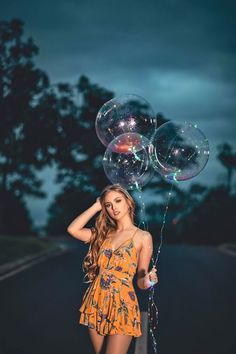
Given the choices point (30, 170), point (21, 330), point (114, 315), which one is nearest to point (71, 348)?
point (21, 330)

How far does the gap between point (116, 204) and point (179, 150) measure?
4.87ft

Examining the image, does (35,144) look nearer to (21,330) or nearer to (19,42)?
(19,42)

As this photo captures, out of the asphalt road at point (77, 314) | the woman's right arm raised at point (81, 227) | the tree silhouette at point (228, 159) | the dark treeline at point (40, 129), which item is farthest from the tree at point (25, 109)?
the tree silhouette at point (228, 159)

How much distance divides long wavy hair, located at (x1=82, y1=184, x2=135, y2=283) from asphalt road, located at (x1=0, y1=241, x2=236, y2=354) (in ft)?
9.35

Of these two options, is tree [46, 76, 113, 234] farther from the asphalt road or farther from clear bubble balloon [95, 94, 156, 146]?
clear bubble balloon [95, 94, 156, 146]

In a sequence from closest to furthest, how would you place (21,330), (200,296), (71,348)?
(71,348)
(21,330)
(200,296)

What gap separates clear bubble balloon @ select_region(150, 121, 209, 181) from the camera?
5.35m

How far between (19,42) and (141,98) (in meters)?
29.6

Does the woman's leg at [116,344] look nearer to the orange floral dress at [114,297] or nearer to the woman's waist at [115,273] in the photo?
the orange floral dress at [114,297]

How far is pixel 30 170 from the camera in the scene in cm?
3772

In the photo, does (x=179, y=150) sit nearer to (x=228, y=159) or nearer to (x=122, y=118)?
(x=122, y=118)

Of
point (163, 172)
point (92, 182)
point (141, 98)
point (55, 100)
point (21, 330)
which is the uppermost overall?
point (55, 100)

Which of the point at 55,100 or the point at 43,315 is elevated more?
the point at 55,100

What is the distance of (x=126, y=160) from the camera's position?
5.26 metres
